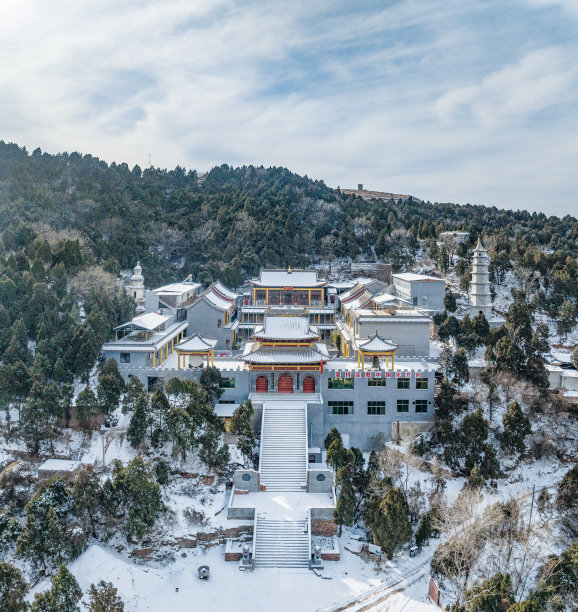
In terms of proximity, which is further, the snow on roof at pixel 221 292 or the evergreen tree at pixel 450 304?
the evergreen tree at pixel 450 304

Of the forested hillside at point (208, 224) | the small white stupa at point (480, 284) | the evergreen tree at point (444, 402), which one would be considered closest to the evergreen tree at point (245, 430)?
the evergreen tree at point (444, 402)

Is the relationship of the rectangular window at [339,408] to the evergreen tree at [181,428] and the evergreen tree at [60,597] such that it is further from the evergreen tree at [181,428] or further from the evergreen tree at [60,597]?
the evergreen tree at [60,597]

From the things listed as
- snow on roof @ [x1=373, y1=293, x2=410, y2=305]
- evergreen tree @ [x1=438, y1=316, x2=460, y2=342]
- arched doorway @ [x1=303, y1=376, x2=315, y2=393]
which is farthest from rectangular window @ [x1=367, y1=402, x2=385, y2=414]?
evergreen tree @ [x1=438, y1=316, x2=460, y2=342]

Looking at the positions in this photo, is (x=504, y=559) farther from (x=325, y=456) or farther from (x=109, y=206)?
(x=109, y=206)

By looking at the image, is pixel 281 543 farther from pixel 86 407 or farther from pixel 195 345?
pixel 195 345

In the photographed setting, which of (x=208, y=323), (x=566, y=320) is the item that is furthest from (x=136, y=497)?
(x=566, y=320)

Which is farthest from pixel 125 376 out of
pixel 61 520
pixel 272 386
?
pixel 61 520

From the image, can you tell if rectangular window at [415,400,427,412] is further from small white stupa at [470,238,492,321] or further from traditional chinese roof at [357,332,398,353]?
small white stupa at [470,238,492,321]
